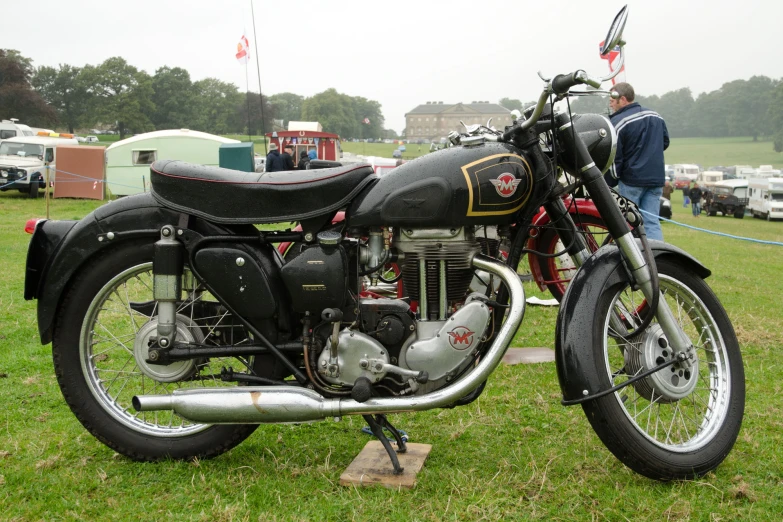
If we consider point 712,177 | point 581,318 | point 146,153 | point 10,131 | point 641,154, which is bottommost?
point 581,318

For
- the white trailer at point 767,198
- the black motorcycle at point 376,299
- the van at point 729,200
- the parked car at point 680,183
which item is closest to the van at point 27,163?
the black motorcycle at point 376,299

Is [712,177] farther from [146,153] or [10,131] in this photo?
[10,131]

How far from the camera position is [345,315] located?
3029mm

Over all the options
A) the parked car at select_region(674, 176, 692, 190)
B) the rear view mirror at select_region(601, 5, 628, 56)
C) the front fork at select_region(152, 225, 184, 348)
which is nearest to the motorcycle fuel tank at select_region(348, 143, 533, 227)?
the rear view mirror at select_region(601, 5, 628, 56)

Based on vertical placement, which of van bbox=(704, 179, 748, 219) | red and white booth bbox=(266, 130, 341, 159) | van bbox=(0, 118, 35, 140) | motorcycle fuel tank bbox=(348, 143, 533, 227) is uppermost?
van bbox=(0, 118, 35, 140)

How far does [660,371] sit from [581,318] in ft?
1.65

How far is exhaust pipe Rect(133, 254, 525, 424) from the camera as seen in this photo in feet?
9.43

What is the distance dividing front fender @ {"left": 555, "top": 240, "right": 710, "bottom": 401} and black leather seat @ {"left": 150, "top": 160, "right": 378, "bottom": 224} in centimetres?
98

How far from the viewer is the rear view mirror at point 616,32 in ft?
9.16

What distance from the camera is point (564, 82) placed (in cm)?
280

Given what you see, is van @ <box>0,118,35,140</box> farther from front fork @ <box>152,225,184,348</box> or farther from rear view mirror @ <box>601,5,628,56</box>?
rear view mirror @ <box>601,5,628,56</box>

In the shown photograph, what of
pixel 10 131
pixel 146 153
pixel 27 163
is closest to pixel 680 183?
pixel 146 153

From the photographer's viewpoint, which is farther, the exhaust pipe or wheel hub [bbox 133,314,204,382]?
wheel hub [bbox 133,314,204,382]

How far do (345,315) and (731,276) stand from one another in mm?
7854
